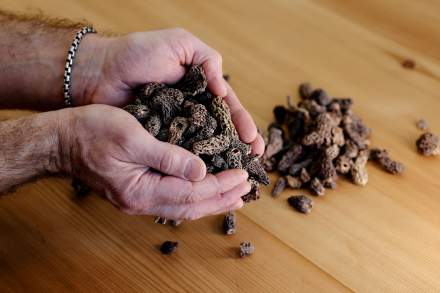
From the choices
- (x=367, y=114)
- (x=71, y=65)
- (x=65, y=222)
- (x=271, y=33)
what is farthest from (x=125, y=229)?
(x=271, y=33)

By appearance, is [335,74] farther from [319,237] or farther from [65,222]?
[65,222]

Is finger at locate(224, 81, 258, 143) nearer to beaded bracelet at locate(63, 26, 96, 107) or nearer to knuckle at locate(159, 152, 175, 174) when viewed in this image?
knuckle at locate(159, 152, 175, 174)

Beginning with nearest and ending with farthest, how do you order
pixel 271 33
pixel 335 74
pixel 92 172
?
pixel 92 172 < pixel 335 74 < pixel 271 33

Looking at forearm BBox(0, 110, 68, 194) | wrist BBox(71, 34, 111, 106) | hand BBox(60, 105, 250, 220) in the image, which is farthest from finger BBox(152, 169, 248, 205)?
wrist BBox(71, 34, 111, 106)

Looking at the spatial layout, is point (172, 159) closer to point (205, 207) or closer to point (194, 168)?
point (194, 168)

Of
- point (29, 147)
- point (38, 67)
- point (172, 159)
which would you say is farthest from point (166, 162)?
point (38, 67)

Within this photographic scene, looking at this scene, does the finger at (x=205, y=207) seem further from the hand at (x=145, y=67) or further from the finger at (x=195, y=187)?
the hand at (x=145, y=67)

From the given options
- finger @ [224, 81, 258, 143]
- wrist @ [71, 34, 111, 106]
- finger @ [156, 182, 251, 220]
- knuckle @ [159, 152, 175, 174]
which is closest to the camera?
knuckle @ [159, 152, 175, 174]
